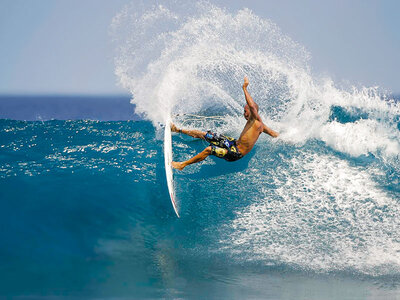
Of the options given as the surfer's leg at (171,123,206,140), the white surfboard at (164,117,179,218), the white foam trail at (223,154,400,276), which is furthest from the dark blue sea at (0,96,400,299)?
the surfer's leg at (171,123,206,140)

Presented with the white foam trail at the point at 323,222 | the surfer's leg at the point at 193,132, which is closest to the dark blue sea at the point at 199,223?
the white foam trail at the point at 323,222

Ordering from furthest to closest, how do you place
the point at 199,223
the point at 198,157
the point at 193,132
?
the point at 193,132
the point at 198,157
the point at 199,223

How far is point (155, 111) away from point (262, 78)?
2.50 m

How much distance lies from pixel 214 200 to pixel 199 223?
517mm

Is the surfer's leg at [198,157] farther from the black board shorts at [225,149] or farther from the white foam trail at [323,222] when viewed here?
the white foam trail at [323,222]

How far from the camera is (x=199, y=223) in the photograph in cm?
546

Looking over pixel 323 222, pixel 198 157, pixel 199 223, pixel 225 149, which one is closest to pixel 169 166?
pixel 198 157

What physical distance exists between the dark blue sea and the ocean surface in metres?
0.02

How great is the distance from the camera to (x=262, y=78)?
335 inches

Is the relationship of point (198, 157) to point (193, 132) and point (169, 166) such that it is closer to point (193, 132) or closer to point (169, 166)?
point (169, 166)

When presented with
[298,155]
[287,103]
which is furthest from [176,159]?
[287,103]

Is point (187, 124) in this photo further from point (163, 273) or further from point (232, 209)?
point (163, 273)

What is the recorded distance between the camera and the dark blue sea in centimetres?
443

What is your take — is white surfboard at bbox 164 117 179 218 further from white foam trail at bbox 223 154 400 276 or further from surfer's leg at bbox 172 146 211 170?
white foam trail at bbox 223 154 400 276
